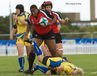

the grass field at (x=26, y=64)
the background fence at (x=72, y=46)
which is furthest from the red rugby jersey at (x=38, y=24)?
the background fence at (x=72, y=46)

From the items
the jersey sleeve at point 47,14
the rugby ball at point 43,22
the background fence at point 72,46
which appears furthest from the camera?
the background fence at point 72,46

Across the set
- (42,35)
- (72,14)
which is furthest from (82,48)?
(72,14)

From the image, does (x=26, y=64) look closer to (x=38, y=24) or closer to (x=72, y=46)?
(x=38, y=24)

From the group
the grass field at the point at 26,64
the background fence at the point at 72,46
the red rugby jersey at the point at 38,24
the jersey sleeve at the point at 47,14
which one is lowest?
the background fence at the point at 72,46

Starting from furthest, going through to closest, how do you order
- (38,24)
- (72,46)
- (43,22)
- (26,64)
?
(72,46) → (26,64) → (38,24) → (43,22)

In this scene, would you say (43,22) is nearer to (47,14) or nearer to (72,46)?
(47,14)

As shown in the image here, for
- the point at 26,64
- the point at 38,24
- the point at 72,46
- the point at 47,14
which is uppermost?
the point at 47,14

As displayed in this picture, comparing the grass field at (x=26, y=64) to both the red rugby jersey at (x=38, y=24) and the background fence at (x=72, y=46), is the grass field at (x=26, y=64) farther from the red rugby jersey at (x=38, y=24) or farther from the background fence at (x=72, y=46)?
the background fence at (x=72, y=46)

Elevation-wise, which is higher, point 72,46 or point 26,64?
point 26,64

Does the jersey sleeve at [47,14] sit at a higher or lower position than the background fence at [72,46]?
higher

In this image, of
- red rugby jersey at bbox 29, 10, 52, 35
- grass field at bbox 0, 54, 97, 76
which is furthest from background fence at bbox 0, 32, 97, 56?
red rugby jersey at bbox 29, 10, 52, 35

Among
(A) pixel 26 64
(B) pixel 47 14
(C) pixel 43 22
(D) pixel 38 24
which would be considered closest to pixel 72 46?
(A) pixel 26 64

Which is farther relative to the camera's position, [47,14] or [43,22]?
[47,14]

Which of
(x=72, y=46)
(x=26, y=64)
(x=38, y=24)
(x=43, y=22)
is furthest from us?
(x=72, y=46)
